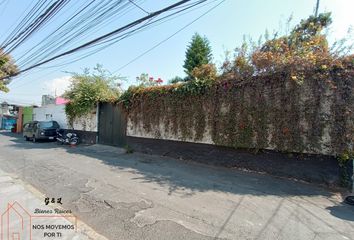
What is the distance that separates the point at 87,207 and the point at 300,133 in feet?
19.5

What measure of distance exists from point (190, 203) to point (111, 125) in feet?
34.9

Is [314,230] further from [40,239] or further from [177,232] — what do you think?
[40,239]

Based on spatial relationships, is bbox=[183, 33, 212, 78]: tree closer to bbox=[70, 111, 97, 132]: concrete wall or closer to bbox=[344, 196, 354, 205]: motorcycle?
bbox=[70, 111, 97, 132]: concrete wall

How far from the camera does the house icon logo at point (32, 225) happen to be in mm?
3475

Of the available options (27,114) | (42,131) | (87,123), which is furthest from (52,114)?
(27,114)

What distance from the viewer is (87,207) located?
15.4ft

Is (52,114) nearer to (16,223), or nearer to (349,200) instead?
(16,223)

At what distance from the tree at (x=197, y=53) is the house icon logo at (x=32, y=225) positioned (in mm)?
25220

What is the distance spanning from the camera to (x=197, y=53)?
28.9 meters

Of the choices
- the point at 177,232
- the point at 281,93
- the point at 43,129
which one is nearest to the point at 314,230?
the point at 177,232

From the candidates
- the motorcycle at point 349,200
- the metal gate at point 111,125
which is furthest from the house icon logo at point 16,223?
the metal gate at point 111,125

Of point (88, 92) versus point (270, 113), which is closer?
point (270, 113)

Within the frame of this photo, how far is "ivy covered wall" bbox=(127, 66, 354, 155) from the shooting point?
637cm

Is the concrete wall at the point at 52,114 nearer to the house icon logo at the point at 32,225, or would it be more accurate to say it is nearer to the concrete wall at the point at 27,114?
the concrete wall at the point at 27,114
